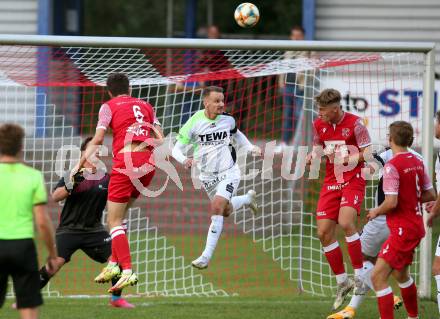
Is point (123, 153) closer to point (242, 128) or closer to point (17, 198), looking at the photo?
point (17, 198)

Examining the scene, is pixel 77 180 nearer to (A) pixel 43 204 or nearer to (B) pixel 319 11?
(A) pixel 43 204

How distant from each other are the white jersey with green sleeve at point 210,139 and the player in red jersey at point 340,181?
56.7 inches

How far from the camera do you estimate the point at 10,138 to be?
22.9 feet

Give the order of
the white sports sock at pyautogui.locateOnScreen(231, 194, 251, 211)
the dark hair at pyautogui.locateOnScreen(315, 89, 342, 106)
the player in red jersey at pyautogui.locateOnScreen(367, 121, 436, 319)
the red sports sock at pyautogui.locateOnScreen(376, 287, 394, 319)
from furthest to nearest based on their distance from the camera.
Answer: the white sports sock at pyautogui.locateOnScreen(231, 194, 251, 211) → the dark hair at pyautogui.locateOnScreen(315, 89, 342, 106) → the red sports sock at pyautogui.locateOnScreen(376, 287, 394, 319) → the player in red jersey at pyautogui.locateOnScreen(367, 121, 436, 319)

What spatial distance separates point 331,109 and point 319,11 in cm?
782

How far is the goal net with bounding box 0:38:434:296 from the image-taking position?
11945mm

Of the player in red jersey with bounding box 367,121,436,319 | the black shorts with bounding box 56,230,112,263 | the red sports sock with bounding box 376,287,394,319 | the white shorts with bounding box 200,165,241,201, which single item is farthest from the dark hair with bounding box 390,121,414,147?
the black shorts with bounding box 56,230,112,263

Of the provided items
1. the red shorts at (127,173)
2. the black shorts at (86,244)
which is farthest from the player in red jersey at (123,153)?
the black shorts at (86,244)

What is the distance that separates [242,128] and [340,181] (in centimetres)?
726

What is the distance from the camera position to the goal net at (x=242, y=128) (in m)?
11.9

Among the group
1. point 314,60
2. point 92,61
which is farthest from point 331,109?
point 92,61

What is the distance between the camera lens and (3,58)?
12039 mm

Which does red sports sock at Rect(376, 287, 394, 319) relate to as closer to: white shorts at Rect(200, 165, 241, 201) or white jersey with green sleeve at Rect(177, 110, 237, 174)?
white shorts at Rect(200, 165, 241, 201)

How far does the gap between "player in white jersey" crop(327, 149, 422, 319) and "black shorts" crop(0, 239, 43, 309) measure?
3460 mm
